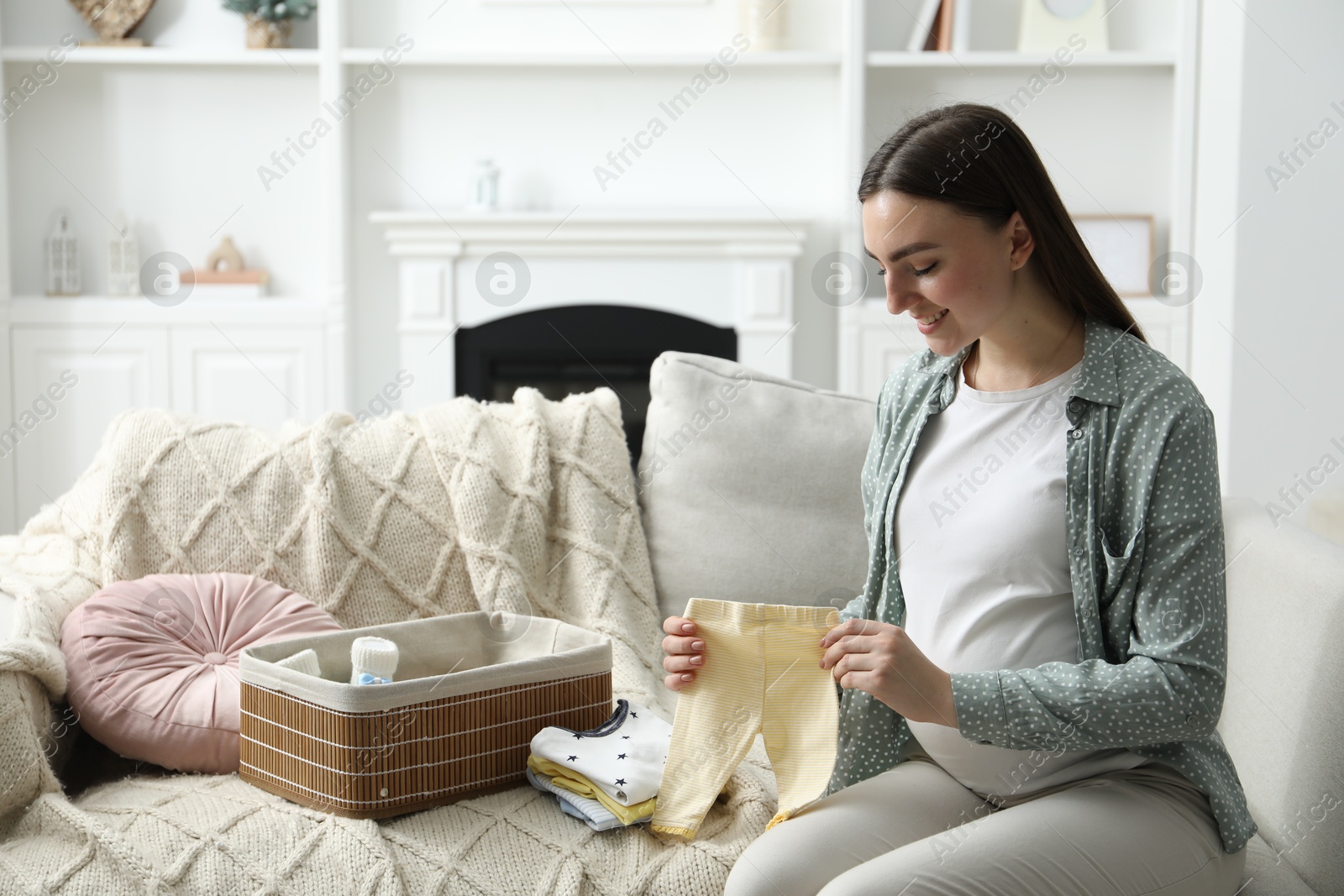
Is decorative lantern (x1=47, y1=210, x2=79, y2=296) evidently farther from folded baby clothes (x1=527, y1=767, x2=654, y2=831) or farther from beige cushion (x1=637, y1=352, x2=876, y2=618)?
folded baby clothes (x1=527, y1=767, x2=654, y2=831)

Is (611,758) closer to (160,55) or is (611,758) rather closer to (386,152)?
(386,152)

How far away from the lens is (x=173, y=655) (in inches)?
61.1

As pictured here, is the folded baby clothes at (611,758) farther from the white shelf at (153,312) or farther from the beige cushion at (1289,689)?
the white shelf at (153,312)

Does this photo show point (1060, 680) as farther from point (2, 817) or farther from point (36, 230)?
point (36, 230)

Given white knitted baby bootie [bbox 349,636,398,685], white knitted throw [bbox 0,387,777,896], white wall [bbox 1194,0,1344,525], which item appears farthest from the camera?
white wall [bbox 1194,0,1344,525]

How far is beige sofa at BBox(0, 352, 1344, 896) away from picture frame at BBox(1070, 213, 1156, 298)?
7.08 ft

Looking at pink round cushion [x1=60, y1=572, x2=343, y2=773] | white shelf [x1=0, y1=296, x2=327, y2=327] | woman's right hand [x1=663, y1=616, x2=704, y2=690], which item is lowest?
pink round cushion [x1=60, y1=572, x2=343, y2=773]

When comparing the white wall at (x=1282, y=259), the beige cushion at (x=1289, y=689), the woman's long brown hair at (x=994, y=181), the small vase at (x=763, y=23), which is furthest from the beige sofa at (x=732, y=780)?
the small vase at (x=763, y=23)

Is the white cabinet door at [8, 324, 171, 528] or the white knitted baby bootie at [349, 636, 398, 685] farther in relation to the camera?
the white cabinet door at [8, 324, 171, 528]

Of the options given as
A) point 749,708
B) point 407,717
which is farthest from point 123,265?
point 749,708

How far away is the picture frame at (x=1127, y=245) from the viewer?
3791 mm

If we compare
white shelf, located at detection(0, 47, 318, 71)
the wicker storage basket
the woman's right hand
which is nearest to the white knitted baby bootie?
the wicker storage basket

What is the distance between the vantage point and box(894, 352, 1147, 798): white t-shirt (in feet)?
3.91

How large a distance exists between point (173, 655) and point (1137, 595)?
1187 mm
